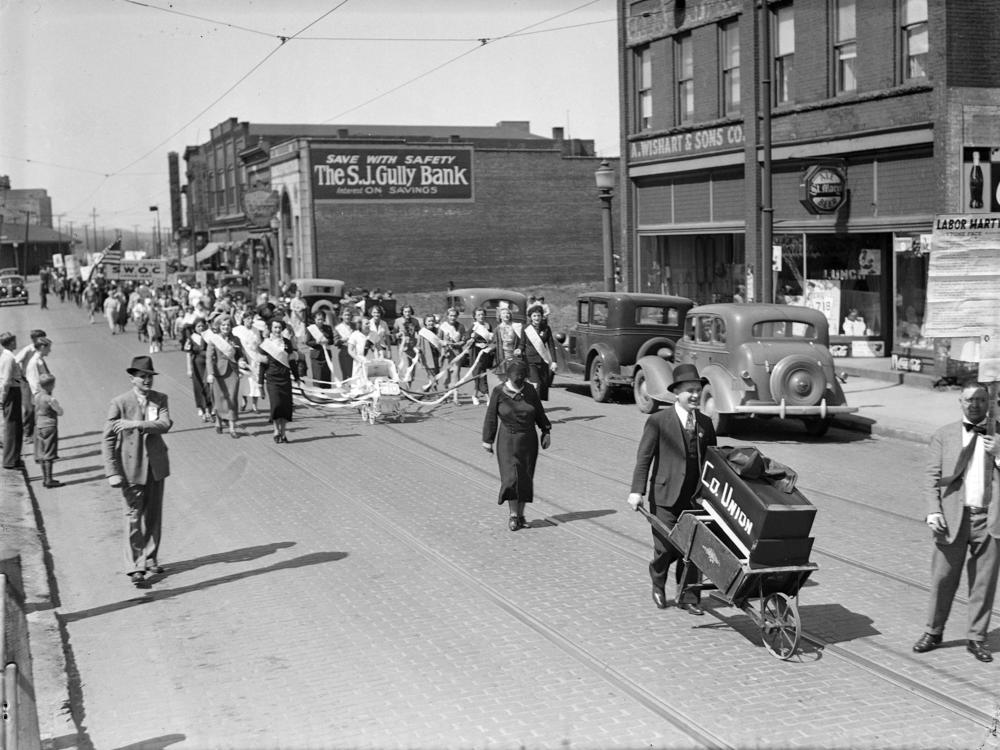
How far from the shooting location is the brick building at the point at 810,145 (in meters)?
21.8

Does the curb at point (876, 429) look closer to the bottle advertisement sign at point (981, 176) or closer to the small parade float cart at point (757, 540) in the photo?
the bottle advertisement sign at point (981, 176)

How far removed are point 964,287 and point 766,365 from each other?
736 centimetres

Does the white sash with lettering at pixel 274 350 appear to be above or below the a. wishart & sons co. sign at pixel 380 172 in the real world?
below

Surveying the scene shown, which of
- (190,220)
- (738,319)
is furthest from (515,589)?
(190,220)

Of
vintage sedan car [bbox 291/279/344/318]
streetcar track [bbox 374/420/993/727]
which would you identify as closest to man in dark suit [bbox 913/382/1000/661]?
streetcar track [bbox 374/420/993/727]

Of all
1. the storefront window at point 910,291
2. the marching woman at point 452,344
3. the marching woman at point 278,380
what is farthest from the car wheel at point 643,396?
the storefront window at point 910,291

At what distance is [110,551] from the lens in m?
11.3

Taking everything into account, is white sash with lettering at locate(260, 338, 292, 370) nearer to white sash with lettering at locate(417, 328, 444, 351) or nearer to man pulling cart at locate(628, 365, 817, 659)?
white sash with lettering at locate(417, 328, 444, 351)

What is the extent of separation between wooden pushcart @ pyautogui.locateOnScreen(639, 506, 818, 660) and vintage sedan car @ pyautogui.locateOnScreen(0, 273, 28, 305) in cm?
6541

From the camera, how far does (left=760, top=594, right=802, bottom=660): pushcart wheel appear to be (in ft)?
24.5

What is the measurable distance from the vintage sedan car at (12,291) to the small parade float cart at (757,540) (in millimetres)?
65389

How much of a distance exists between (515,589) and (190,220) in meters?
96.9

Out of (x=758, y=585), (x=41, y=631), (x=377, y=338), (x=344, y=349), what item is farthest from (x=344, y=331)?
(x=758, y=585)

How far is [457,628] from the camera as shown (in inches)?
331
